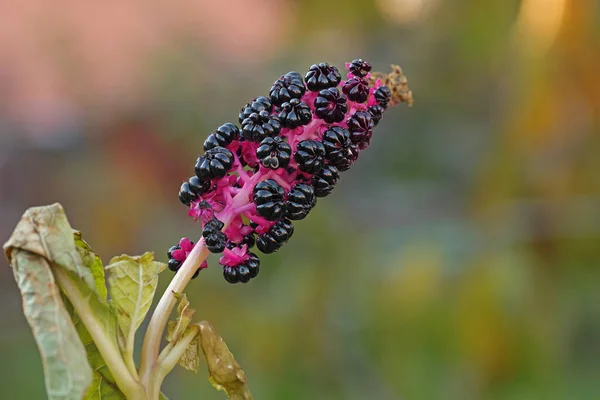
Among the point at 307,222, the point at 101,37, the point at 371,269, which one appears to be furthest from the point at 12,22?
the point at 371,269

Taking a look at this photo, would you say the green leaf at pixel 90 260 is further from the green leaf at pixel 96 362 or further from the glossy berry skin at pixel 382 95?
the glossy berry skin at pixel 382 95

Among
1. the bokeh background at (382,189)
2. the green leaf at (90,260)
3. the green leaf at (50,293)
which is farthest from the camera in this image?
the bokeh background at (382,189)

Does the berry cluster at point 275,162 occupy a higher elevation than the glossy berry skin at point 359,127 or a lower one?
lower

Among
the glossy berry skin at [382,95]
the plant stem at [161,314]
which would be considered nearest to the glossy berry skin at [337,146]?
the glossy berry skin at [382,95]

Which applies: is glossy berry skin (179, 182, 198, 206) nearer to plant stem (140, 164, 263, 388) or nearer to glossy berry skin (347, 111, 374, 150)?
plant stem (140, 164, 263, 388)

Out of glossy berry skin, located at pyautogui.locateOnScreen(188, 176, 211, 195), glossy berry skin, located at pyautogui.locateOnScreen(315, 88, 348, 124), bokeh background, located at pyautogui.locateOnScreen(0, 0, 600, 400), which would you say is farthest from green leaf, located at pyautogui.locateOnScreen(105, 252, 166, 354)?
bokeh background, located at pyautogui.locateOnScreen(0, 0, 600, 400)

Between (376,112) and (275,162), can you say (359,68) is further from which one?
(275,162)

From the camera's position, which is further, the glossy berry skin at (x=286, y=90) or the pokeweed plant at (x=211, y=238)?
the glossy berry skin at (x=286, y=90)
